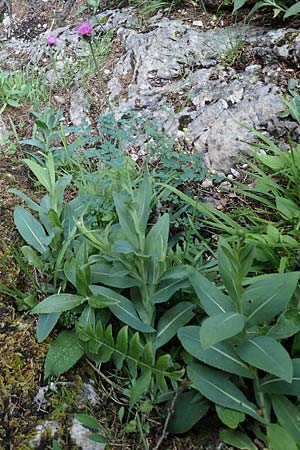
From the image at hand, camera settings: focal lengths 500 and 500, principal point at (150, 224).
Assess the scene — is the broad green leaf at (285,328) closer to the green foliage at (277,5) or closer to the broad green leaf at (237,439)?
the broad green leaf at (237,439)

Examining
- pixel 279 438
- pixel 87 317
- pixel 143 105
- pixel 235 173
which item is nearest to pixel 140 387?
pixel 87 317

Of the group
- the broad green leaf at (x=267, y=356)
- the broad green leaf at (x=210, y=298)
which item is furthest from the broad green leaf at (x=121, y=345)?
the broad green leaf at (x=267, y=356)

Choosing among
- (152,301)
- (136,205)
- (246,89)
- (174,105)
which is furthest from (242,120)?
(152,301)

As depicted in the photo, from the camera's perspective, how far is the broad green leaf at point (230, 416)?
5.47ft

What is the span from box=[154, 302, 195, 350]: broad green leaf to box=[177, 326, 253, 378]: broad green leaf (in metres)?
0.14

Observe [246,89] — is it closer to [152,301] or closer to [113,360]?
[152,301]

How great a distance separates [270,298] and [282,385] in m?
0.30

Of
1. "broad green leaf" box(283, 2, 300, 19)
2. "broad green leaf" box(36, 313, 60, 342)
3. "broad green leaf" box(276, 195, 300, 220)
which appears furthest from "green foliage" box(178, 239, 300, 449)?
"broad green leaf" box(283, 2, 300, 19)

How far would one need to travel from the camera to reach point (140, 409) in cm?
176

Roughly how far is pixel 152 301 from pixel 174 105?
1650 mm

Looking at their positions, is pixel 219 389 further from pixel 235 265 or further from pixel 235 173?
pixel 235 173

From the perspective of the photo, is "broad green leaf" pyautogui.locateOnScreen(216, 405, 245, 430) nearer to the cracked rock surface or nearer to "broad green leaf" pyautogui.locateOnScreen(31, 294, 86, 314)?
"broad green leaf" pyautogui.locateOnScreen(31, 294, 86, 314)

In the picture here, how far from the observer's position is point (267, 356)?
162 centimetres

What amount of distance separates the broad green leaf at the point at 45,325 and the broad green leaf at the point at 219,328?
2.30ft
